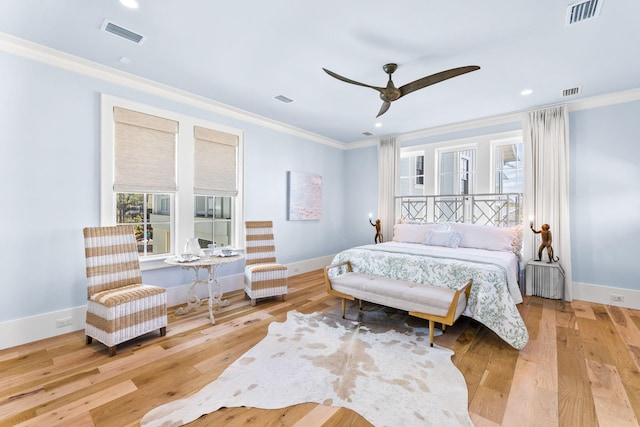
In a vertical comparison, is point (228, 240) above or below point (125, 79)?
below

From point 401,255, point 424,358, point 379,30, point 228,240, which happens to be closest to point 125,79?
point 228,240

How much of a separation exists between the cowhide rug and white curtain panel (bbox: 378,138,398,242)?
3.06 meters

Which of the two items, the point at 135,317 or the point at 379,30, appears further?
the point at 135,317

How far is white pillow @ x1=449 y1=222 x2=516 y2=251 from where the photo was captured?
13.8ft

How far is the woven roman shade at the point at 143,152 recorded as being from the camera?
3377 mm

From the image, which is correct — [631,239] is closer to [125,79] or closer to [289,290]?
[289,290]

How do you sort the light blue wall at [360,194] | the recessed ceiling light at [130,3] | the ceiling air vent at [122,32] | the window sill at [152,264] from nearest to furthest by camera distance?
the recessed ceiling light at [130,3] < the ceiling air vent at [122,32] < the window sill at [152,264] < the light blue wall at [360,194]

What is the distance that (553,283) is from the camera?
13.4ft

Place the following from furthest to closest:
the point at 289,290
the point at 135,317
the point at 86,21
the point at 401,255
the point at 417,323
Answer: the point at 289,290
the point at 401,255
the point at 417,323
the point at 135,317
the point at 86,21

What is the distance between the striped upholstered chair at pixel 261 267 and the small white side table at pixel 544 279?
11.8ft

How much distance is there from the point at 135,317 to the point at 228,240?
6.59ft

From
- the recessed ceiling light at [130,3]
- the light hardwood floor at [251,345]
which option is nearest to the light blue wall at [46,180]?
the light hardwood floor at [251,345]

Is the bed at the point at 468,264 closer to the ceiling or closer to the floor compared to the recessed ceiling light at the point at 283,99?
closer to the floor

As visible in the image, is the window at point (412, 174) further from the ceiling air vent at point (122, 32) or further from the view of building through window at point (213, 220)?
the ceiling air vent at point (122, 32)
